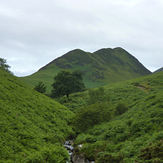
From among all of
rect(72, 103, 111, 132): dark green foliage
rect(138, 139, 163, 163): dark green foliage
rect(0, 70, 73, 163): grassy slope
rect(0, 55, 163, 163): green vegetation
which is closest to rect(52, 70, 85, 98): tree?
rect(0, 55, 163, 163): green vegetation

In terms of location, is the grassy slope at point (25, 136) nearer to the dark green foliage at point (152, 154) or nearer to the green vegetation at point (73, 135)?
the green vegetation at point (73, 135)

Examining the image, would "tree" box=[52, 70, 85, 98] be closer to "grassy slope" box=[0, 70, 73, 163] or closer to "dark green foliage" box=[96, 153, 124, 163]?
"grassy slope" box=[0, 70, 73, 163]

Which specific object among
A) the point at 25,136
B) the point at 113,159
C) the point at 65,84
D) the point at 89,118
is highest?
the point at 65,84

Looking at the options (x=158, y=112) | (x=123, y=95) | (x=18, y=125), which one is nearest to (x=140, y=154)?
(x=158, y=112)

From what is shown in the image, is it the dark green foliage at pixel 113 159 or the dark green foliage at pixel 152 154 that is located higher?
the dark green foliage at pixel 152 154

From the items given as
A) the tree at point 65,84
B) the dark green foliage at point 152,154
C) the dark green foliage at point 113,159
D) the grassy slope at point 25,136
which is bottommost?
the dark green foliage at point 113,159

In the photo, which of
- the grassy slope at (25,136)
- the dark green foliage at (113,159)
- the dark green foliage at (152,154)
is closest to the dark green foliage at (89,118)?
the grassy slope at (25,136)

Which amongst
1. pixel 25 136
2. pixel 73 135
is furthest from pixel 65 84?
pixel 25 136

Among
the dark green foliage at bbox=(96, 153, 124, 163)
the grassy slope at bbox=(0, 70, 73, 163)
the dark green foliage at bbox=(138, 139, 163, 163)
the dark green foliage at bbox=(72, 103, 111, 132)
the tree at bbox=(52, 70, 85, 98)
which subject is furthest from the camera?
the tree at bbox=(52, 70, 85, 98)

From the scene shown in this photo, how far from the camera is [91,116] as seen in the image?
94.7 ft

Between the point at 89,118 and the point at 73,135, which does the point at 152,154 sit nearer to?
the point at 73,135

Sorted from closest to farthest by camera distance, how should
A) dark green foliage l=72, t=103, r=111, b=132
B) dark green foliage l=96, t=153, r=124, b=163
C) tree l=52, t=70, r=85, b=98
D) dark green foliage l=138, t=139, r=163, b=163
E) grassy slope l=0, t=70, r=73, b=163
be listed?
dark green foliage l=138, t=139, r=163, b=163 → grassy slope l=0, t=70, r=73, b=163 → dark green foliage l=96, t=153, r=124, b=163 → dark green foliage l=72, t=103, r=111, b=132 → tree l=52, t=70, r=85, b=98

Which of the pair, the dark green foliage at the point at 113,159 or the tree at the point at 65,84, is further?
the tree at the point at 65,84

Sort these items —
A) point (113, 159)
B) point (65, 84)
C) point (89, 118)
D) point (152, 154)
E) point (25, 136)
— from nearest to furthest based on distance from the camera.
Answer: point (152, 154) < point (113, 159) < point (25, 136) < point (89, 118) < point (65, 84)
